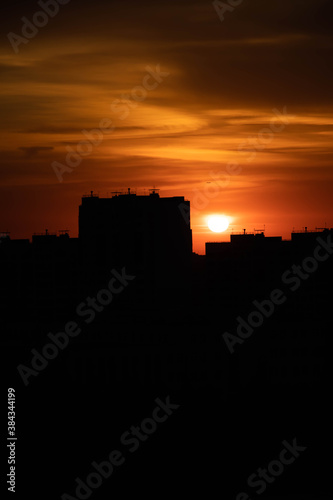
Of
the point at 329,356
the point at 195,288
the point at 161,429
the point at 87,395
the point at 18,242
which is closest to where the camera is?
the point at 161,429

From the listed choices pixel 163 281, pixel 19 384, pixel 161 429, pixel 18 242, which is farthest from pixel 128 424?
pixel 18 242

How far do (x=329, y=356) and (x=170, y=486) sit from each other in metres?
20.0

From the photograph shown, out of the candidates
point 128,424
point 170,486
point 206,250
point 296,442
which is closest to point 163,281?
point 206,250

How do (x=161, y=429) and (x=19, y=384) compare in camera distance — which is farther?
(x=19, y=384)

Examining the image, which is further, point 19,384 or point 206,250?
point 206,250

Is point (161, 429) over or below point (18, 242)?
below

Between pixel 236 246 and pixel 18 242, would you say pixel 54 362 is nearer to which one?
pixel 18 242

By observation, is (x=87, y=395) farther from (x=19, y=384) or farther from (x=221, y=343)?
(x=221, y=343)

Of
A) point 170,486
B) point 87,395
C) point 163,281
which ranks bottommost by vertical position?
point 170,486

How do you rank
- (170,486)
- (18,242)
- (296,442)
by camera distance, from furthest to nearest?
(18,242) < (296,442) < (170,486)

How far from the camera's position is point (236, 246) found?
5812 cm

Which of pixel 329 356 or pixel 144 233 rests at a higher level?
pixel 144 233

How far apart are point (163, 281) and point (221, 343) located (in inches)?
228

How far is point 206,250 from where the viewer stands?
194 ft
